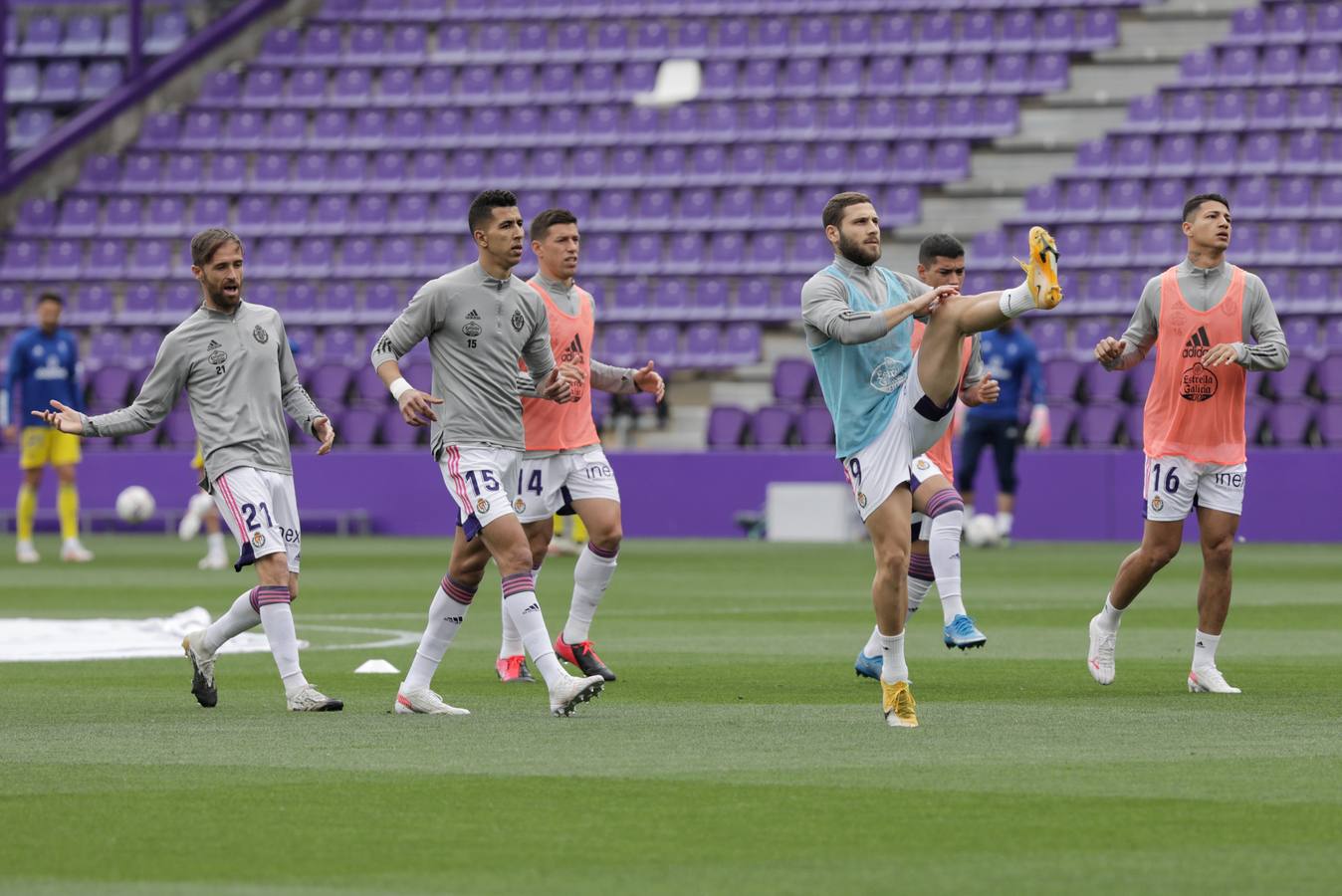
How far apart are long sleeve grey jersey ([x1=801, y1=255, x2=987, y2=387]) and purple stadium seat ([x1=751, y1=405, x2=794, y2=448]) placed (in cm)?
1952

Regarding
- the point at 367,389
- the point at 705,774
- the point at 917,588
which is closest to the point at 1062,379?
the point at 367,389

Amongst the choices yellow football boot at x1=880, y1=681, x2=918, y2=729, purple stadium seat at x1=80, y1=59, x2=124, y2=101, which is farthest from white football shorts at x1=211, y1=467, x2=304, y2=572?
purple stadium seat at x1=80, y1=59, x2=124, y2=101

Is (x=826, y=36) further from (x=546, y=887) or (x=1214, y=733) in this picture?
(x=546, y=887)

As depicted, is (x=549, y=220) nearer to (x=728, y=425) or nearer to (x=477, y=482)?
(x=477, y=482)

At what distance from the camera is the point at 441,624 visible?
10.2 meters

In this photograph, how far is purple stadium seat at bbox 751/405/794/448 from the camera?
97.7 ft

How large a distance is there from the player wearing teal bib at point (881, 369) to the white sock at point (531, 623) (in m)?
1.35

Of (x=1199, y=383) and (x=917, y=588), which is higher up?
(x=1199, y=383)

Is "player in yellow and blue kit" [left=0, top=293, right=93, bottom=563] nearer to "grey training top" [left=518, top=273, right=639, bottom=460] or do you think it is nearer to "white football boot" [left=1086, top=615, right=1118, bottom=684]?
"grey training top" [left=518, top=273, right=639, bottom=460]

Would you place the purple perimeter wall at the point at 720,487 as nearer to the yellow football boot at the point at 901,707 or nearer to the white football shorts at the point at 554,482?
the white football shorts at the point at 554,482

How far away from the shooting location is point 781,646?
44.6ft

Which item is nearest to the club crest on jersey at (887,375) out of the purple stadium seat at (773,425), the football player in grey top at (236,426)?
the football player in grey top at (236,426)

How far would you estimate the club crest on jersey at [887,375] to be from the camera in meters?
9.70

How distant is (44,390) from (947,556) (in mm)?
13099
